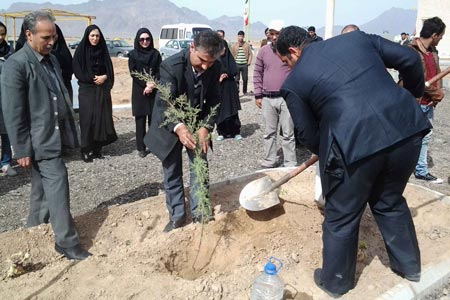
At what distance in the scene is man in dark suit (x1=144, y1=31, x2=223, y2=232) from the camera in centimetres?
336

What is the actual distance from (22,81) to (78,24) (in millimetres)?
213599

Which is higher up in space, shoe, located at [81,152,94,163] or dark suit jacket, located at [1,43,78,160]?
dark suit jacket, located at [1,43,78,160]

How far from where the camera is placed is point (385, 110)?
2.57 m

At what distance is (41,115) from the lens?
3264 millimetres

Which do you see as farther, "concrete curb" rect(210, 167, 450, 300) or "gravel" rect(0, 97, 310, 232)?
"gravel" rect(0, 97, 310, 232)

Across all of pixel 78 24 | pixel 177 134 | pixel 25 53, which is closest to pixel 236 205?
pixel 177 134

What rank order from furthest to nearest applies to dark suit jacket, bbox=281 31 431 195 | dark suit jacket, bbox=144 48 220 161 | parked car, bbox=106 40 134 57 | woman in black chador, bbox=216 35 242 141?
parked car, bbox=106 40 134 57, woman in black chador, bbox=216 35 242 141, dark suit jacket, bbox=144 48 220 161, dark suit jacket, bbox=281 31 431 195

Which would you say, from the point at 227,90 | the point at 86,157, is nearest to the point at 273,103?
the point at 227,90

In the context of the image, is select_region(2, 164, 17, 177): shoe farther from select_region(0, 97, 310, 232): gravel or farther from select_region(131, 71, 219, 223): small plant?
select_region(131, 71, 219, 223): small plant

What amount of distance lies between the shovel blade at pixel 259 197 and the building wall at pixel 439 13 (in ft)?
102

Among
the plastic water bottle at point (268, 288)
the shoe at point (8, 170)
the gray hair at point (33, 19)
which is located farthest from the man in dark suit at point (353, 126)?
the shoe at point (8, 170)

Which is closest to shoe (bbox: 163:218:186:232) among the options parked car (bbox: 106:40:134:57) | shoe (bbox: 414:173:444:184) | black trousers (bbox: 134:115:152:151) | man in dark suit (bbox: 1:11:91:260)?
man in dark suit (bbox: 1:11:91:260)

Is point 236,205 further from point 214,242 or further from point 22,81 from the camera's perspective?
point 22,81

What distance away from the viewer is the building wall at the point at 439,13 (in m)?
31.4
